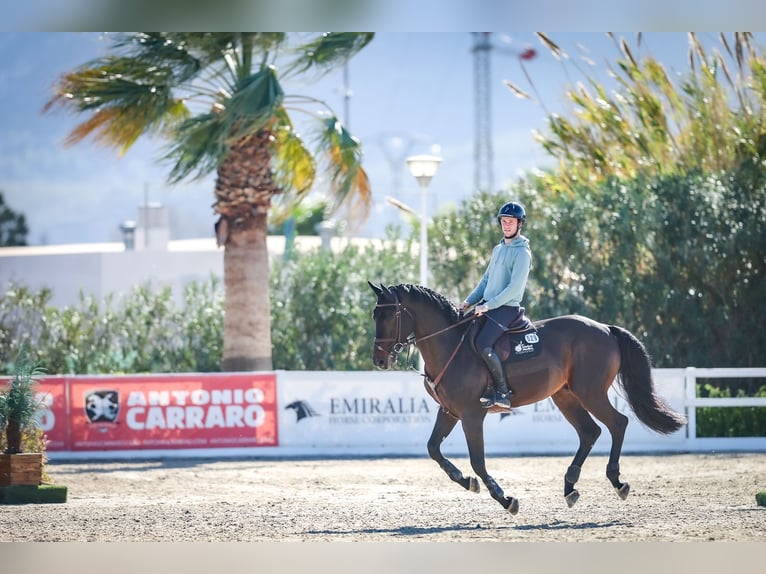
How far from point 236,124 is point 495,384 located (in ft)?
27.3

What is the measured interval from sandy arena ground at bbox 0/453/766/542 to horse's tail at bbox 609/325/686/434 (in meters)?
0.78

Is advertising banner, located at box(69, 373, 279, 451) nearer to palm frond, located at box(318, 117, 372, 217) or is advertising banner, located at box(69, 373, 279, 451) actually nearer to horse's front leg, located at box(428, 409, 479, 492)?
palm frond, located at box(318, 117, 372, 217)

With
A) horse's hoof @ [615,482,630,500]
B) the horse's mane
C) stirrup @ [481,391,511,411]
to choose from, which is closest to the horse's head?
the horse's mane

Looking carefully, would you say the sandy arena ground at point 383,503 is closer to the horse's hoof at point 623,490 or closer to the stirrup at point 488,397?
the horse's hoof at point 623,490

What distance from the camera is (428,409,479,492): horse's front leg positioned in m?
9.73

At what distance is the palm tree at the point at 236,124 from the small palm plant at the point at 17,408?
5.17m

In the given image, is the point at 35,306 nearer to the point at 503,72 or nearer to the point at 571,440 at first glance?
the point at 571,440

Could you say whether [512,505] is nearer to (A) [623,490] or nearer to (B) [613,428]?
(A) [623,490]

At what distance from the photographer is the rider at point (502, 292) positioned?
32.4ft

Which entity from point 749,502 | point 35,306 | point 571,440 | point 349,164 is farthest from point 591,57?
point 749,502

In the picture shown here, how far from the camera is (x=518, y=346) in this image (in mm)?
10047

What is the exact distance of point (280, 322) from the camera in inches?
904

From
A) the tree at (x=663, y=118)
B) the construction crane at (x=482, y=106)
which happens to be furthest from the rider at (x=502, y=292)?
the construction crane at (x=482, y=106)

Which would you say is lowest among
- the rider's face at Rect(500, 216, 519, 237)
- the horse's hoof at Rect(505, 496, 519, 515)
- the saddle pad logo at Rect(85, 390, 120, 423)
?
the horse's hoof at Rect(505, 496, 519, 515)
